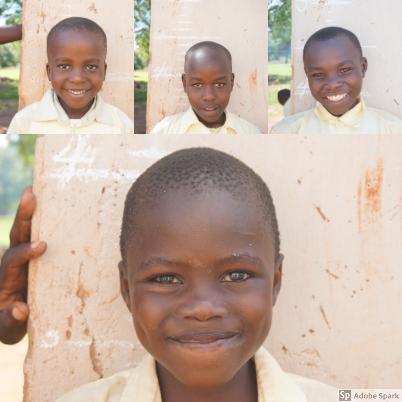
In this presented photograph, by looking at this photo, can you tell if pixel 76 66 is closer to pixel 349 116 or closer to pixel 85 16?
pixel 85 16

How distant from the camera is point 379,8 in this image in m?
2.17

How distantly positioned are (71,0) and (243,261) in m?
1.91

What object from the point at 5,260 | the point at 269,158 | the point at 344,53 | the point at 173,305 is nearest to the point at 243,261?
the point at 173,305

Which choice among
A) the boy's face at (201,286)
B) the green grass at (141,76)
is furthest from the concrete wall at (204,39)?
the green grass at (141,76)

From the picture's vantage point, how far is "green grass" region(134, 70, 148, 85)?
556 cm

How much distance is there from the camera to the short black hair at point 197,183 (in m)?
1.10

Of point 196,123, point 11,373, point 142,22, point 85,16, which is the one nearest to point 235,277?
point 196,123

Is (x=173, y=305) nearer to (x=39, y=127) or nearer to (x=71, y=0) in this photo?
(x=39, y=127)

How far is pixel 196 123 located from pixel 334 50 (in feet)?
2.56

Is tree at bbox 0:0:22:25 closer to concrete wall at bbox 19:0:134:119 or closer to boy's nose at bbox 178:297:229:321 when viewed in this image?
concrete wall at bbox 19:0:134:119

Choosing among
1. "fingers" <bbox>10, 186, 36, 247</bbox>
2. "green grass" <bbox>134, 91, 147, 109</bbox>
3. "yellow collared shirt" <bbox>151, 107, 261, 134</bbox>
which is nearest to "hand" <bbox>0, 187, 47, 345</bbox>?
"fingers" <bbox>10, 186, 36, 247</bbox>

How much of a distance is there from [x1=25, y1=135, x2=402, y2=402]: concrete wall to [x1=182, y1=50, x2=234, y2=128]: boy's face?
2.33 ft

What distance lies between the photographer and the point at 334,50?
204cm

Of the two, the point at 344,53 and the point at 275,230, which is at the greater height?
the point at 344,53
